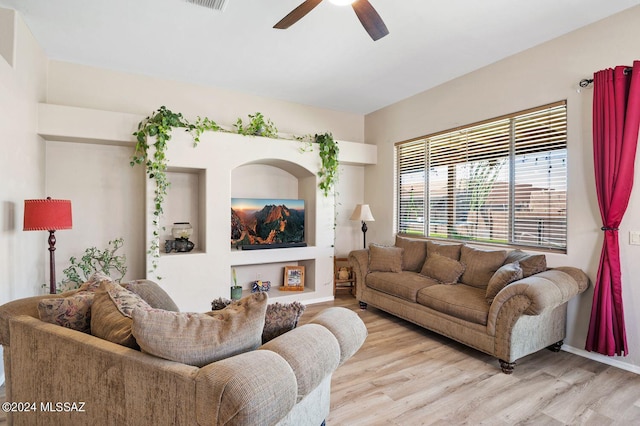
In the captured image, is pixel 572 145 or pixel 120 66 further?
pixel 120 66

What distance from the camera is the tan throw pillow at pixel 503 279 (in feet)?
9.38

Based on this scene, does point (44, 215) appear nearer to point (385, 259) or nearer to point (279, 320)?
point (279, 320)

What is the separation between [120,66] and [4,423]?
356 cm

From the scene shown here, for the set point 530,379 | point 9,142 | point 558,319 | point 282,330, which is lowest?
point 530,379

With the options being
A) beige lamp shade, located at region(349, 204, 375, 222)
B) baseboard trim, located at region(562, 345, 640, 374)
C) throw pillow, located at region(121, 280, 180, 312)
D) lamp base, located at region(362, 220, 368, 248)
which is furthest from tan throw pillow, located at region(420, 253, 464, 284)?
throw pillow, located at region(121, 280, 180, 312)

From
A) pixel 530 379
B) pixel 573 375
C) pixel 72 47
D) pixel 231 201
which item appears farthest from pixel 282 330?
pixel 72 47

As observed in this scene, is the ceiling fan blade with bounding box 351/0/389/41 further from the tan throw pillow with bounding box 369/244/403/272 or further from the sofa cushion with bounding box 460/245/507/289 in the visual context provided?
the tan throw pillow with bounding box 369/244/403/272

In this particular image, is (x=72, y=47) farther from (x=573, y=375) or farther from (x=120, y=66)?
(x=573, y=375)

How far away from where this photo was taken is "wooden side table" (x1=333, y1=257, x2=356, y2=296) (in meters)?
5.10

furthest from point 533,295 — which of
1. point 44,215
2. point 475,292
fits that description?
point 44,215

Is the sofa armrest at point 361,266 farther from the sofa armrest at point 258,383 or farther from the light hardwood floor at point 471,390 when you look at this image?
the sofa armrest at point 258,383

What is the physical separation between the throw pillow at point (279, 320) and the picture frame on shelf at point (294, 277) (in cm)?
323

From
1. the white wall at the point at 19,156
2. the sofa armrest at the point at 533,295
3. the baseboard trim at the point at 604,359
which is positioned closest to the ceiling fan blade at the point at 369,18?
the sofa armrest at the point at 533,295

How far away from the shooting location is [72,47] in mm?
3449
